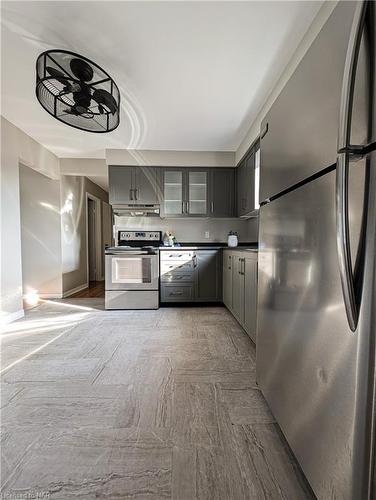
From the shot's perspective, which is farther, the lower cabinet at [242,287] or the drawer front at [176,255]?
the drawer front at [176,255]

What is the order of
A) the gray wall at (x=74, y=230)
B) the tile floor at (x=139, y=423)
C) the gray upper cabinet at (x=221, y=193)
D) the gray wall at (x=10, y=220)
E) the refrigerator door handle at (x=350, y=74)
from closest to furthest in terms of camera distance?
the refrigerator door handle at (x=350, y=74) → the tile floor at (x=139, y=423) → the gray wall at (x=10, y=220) → the gray upper cabinet at (x=221, y=193) → the gray wall at (x=74, y=230)

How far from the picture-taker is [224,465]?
1.05m

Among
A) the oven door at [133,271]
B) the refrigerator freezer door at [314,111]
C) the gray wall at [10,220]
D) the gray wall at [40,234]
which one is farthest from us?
the gray wall at [40,234]

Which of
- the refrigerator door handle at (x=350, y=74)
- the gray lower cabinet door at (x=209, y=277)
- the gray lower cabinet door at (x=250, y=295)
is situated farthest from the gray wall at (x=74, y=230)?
the refrigerator door handle at (x=350, y=74)

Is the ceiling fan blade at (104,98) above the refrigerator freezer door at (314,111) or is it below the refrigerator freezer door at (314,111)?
above

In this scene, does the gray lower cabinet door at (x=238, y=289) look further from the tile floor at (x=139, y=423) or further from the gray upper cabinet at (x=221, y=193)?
the gray upper cabinet at (x=221, y=193)

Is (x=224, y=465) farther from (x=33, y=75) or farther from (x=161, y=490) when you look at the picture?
(x=33, y=75)

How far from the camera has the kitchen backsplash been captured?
4.14 metres

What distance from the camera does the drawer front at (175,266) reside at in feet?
11.7

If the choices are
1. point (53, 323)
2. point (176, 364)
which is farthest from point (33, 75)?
point (176, 364)

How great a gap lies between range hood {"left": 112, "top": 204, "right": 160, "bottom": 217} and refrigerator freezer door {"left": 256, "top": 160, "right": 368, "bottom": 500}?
2.84m

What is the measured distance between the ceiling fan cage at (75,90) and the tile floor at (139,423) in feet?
6.10

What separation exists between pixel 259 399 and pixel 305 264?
1.01 meters

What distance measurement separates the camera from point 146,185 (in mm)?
3873
